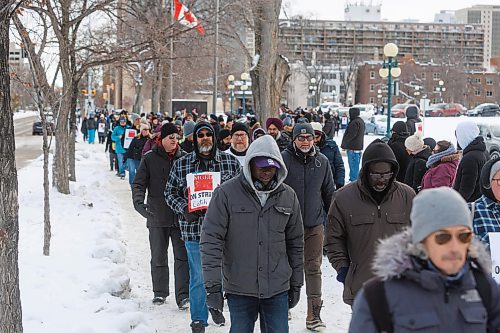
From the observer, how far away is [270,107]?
23.5 meters

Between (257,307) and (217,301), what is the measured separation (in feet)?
0.97

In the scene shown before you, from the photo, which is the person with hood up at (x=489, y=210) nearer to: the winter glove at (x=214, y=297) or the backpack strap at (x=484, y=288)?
the winter glove at (x=214, y=297)

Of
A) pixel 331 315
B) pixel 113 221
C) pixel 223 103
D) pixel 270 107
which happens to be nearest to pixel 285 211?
pixel 331 315

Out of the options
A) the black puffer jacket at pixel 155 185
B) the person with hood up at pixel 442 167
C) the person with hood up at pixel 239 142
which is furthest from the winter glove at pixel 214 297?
the person with hood up at pixel 442 167

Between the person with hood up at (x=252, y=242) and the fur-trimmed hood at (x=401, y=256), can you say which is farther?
the person with hood up at (x=252, y=242)

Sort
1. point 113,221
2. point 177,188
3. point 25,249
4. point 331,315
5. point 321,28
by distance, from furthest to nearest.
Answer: point 321,28
point 113,221
point 25,249
point 331,315
point 177,188

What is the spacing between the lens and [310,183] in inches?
308

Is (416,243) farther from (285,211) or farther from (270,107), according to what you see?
(270,107)

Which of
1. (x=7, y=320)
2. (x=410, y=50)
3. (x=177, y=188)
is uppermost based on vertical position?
(x=410, y=50)

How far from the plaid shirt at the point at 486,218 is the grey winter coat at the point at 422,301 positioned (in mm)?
2383

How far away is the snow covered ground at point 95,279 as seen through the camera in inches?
296

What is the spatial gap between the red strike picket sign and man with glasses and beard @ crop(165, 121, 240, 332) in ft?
0.18

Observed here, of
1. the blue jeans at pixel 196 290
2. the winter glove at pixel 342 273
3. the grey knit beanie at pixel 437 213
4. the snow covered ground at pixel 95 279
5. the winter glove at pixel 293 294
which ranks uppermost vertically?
the grey knit beanie at pixel 437 213

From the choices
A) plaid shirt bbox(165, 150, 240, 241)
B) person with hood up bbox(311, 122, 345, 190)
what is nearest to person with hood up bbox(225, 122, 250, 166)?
plaid shirt bbox(165, 150, 240, 241)
